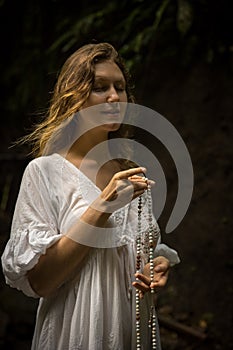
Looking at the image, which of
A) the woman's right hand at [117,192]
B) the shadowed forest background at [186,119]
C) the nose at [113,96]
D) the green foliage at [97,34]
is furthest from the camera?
the green foliage at [97,34]

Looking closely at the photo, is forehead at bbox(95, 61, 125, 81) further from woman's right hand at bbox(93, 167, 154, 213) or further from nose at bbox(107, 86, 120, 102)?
woman's right hand at bbox(93, 167, 154, 213)

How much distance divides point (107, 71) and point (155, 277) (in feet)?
1.91

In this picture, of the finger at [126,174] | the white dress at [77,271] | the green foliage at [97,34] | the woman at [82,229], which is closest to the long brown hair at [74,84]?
the woman at [82,229]

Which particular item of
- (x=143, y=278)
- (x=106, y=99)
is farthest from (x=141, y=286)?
(x=106, y=99)

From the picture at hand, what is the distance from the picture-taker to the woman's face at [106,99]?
4.64 ft

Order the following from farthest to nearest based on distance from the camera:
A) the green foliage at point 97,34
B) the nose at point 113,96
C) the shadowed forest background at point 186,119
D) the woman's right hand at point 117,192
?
the green foliage at point 97,34
the shadowed forest background at point 186,119
the nose at point 113,96
the woman's right hand at point 117,192

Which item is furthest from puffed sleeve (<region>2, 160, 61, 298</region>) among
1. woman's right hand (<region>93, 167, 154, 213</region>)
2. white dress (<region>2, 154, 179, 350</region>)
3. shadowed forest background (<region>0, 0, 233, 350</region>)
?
shadowed forest background (<region>0, 0, 233, 350</region>)

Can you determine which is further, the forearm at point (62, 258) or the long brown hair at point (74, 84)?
the long brown hair at point (74, 84)

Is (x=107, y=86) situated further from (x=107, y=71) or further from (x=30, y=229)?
(x=30, y=229)

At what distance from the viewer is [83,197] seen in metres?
1.39

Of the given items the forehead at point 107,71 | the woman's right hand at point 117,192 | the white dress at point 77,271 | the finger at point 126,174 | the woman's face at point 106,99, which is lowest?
the white dress at point 77,271

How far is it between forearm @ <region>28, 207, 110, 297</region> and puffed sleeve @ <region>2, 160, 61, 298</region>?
18 millimetres

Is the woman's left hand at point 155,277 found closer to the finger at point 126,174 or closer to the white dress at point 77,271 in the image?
the white dress at point 77,271

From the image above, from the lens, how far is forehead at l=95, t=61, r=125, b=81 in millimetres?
1438
